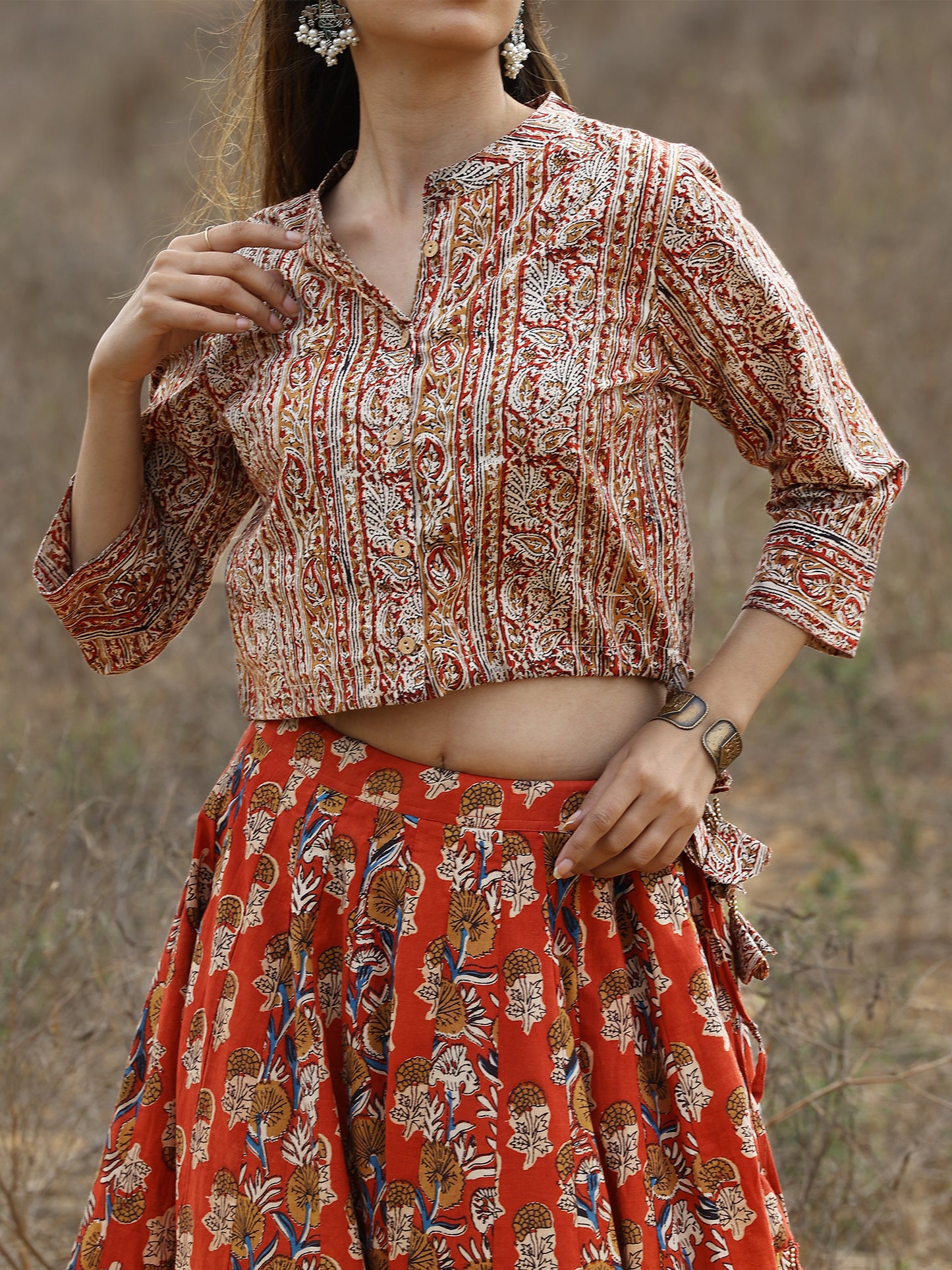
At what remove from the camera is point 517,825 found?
48.5 inches

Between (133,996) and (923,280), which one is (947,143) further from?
(133,996)

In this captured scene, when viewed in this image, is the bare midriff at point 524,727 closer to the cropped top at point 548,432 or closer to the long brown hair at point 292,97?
the cropped top at point 548,432

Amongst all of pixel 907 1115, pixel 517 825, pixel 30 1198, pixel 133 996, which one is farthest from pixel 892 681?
pixel 517 825

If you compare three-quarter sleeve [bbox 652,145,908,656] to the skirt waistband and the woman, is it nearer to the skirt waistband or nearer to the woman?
the woman


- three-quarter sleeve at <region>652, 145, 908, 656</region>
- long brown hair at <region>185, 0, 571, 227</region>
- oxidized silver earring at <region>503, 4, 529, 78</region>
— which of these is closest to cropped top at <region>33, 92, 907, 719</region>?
three-quarter sleeve at <region>652, 145, 908, 656</region>

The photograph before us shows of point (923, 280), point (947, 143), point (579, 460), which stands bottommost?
point (579, 460)

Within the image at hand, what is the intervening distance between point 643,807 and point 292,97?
3.04ft

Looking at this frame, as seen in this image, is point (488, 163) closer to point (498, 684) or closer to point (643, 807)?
point (498, 684)

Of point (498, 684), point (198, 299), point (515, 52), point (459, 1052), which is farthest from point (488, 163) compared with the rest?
point (459, 1052)

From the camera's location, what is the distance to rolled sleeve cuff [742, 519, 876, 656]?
1.25 meters

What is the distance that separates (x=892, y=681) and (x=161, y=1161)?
3352mm

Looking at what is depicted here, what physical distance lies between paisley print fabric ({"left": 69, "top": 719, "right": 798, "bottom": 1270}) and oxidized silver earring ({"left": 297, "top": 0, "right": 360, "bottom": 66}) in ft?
2.35

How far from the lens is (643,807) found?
47.2 inches

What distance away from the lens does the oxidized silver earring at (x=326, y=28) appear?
1.41 meters
